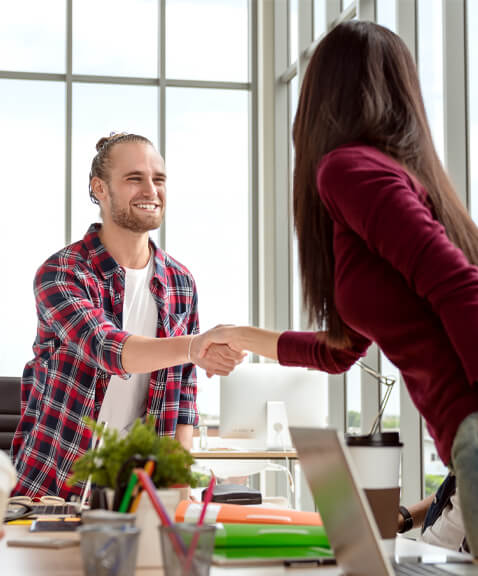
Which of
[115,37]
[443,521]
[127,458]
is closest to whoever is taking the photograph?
[127,458]

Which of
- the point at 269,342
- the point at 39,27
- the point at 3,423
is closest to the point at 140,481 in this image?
the point at 269,342

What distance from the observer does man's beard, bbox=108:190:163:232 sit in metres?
2.47

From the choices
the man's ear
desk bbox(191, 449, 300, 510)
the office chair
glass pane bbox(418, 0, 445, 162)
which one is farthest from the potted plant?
desk bbox(191, 449, 300, 510)

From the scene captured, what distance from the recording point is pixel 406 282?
3.96 ft

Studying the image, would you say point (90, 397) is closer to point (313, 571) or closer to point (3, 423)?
point (313, 571)

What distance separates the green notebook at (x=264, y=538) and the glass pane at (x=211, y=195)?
5217mm

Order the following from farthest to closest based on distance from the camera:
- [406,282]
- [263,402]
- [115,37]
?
[115,37] < [263,402] < [406,282]

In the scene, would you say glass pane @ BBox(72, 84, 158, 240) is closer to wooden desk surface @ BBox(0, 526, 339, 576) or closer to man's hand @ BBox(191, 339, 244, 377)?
man's hand @ BBox(191, 339, 244, 377)

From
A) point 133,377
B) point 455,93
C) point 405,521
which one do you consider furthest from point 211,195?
point 405,521

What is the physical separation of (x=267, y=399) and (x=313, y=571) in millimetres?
3213

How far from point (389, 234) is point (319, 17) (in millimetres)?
5392

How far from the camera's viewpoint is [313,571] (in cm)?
109

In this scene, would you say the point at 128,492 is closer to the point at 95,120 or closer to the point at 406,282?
the point at 406,282

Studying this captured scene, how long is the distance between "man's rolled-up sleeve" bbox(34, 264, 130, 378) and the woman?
0.83 m
